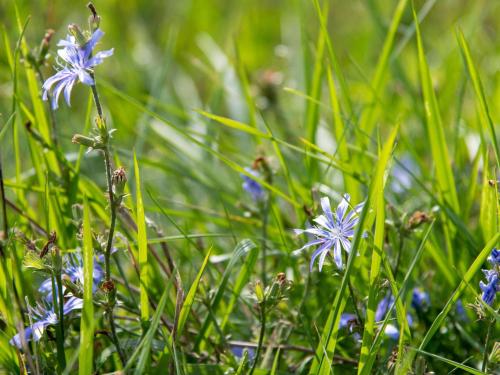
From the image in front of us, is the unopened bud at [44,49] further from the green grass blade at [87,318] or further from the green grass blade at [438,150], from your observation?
the green grass blade at [438,150]

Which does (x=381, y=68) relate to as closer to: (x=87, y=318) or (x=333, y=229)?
(x=333, y=229)

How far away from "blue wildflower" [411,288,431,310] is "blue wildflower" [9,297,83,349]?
0.70 meters

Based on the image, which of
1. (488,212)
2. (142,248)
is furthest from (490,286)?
(142,248)

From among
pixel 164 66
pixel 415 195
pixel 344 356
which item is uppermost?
pixel 164 66

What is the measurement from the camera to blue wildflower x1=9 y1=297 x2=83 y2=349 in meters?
1.08

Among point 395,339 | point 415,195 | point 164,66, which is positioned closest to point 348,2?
point 164,66

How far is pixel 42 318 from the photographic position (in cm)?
113

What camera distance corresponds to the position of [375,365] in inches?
47.8

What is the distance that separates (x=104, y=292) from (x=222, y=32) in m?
2.93

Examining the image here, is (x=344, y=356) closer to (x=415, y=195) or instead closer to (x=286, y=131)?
(x=415, y=195)

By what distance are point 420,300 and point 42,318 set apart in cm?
77

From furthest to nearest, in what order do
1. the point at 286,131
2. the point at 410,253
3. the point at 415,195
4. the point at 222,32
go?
the point at 222,32, the point at 286,131, the point at 415,195, the point at 410,253

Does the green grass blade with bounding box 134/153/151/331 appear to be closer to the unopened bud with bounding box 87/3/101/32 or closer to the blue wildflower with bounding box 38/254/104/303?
the blue wildflower with bounding box 38/254/104/303

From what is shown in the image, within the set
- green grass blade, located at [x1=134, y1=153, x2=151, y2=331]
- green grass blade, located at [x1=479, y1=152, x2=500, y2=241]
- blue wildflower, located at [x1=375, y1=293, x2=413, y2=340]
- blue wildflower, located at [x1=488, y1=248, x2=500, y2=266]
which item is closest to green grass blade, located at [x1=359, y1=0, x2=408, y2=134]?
green grass blade, located at [x1=479, y1=152, x2=500, y2=241]
